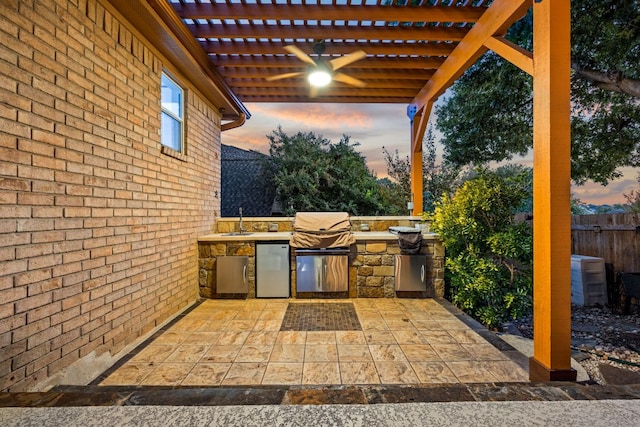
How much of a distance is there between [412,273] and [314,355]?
229 centimetres

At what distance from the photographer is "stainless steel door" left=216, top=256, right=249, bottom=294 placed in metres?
4.48

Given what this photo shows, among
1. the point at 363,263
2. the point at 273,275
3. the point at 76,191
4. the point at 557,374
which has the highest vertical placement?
the point at 76,191

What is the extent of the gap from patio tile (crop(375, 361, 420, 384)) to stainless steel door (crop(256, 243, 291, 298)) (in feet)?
7.18

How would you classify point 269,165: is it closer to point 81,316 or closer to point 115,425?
point 81,316

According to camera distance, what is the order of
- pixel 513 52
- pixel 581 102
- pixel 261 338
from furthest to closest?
1. pixel 581 102
2. pixel 261 338
3. pixel 513 52

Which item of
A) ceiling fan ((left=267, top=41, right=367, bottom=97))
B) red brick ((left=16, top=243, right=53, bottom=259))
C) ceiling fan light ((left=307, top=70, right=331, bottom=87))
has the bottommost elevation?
red brick ((left=16, top=243, right=53, bottom=259))

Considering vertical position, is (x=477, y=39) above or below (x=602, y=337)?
above

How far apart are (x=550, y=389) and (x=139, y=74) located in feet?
13.4

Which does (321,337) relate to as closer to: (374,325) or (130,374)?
(374,325)

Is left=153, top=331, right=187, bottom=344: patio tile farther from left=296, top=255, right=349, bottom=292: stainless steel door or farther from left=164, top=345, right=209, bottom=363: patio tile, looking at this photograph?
left=296, top=255, right=349, bottom=292: stainless steel door

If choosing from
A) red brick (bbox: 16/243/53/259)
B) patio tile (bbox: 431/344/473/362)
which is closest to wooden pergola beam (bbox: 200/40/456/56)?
red brick (bbox: 16/243/53/259)

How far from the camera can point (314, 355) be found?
108 inches

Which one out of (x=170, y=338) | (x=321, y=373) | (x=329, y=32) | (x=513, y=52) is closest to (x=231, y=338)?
(x=170, y=338)

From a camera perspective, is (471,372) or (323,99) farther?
(323,99)
